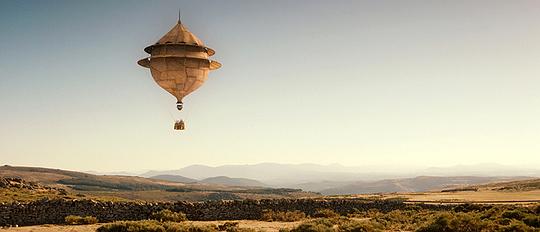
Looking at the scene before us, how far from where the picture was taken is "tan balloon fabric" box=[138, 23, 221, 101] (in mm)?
19703

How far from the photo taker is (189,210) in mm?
28422

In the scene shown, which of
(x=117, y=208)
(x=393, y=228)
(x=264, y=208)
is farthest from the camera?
(x=264, y=208)

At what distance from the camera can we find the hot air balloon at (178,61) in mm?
19703

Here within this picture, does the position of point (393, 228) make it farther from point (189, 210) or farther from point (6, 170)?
point (6, 170)

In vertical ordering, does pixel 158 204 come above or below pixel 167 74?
below

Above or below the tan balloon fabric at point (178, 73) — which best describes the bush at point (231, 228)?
below

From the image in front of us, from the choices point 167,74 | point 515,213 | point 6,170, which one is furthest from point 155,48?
point 6,170

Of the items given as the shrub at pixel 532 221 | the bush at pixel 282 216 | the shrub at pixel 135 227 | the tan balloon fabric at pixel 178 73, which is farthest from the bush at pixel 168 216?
the shrub at pixel 532 221

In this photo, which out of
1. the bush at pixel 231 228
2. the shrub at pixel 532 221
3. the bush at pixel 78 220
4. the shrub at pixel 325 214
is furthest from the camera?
the shrub at pixel 325 214

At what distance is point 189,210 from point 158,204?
183 centimetres

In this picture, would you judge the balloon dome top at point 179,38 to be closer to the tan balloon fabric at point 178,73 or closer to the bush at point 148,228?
the tan balloon fabric at point 178,73

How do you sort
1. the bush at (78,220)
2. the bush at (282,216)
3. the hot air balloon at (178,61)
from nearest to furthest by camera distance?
the hot air balloon at (178,61) < the bush at (78,220) < the bush at (282,216)

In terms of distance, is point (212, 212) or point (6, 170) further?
point (6, 170)

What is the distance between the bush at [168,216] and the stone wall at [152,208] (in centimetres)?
81
